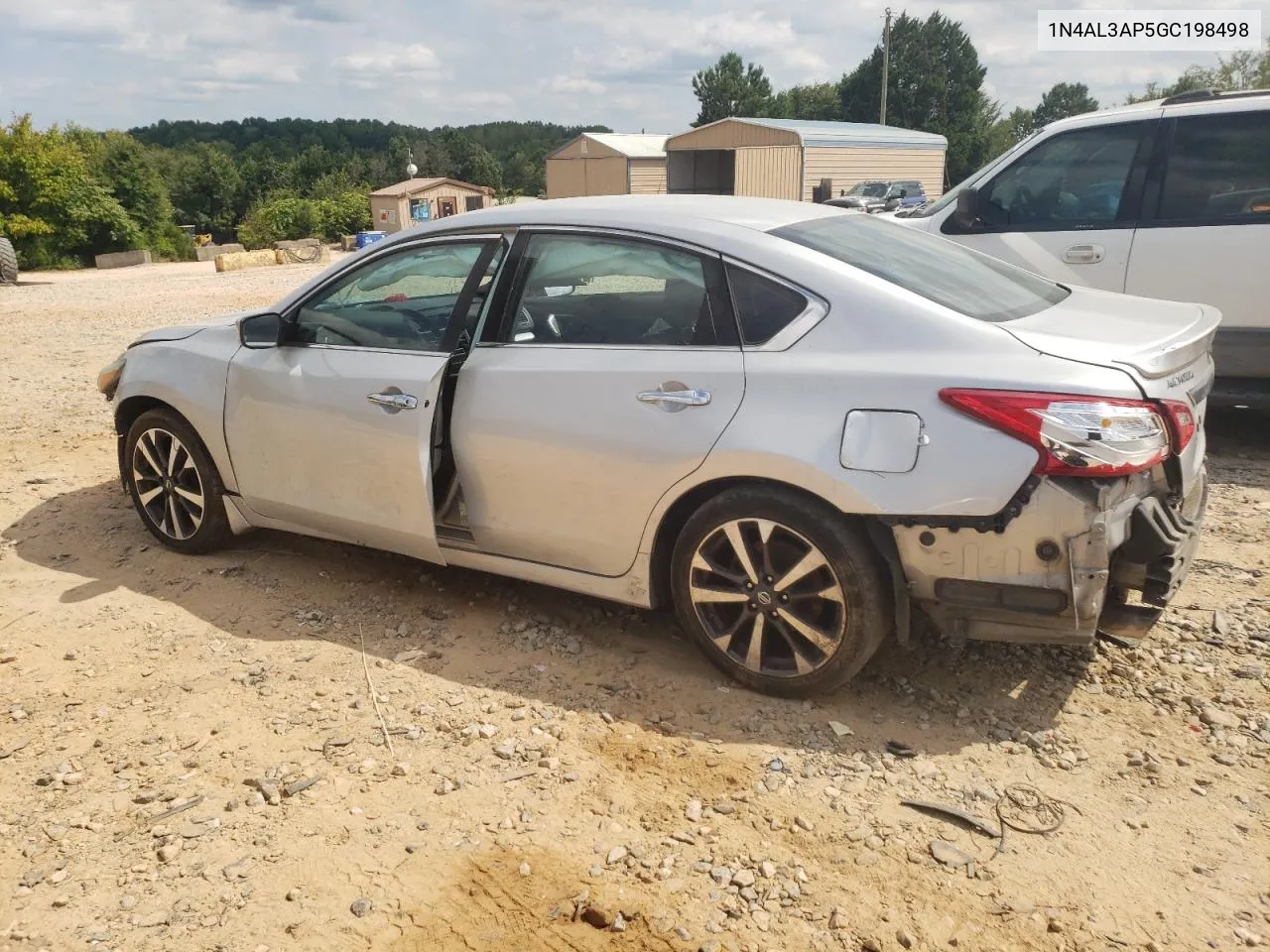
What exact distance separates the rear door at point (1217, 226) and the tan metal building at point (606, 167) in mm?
33751

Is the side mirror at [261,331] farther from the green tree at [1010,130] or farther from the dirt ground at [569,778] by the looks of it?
the green tree at [1010,130]

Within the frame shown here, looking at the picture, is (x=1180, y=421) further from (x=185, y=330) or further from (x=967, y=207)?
(x=185, y=330)

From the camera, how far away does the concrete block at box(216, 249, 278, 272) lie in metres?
29.5

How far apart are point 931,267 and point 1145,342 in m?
0.80

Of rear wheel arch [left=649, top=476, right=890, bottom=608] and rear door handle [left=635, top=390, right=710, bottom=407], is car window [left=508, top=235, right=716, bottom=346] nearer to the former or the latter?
rear door handle [left=635, top=390, right=710, bottom=407]

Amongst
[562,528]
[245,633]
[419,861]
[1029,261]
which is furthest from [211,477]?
[1029,261]

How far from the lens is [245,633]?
4.30 metres

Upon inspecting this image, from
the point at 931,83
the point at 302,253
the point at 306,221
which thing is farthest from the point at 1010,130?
the point at 302,253

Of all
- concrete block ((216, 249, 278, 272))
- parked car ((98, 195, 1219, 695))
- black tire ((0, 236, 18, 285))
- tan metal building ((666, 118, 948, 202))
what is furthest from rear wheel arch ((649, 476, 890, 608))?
tan metal building ((666, 118, 948, 202))

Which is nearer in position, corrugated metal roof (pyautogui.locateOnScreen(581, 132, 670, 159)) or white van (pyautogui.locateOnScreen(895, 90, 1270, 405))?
white van (pyautogui.locateOnScreen(895, 90, 1270, 405))

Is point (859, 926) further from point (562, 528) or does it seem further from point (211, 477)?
point (211, 477)

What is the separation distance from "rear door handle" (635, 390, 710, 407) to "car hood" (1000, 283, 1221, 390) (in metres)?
1.00

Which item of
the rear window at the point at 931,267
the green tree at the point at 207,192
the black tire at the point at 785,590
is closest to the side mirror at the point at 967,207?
the rear window at the point at 931,267

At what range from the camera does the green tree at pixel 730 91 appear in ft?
290
